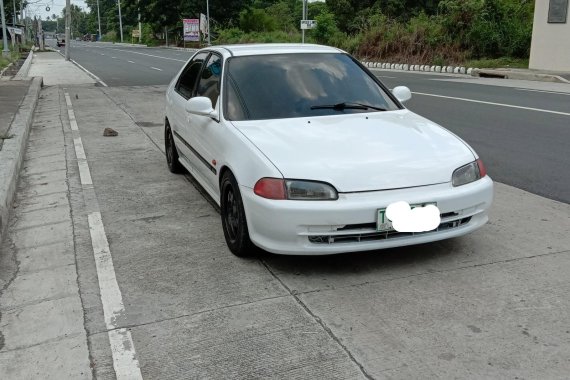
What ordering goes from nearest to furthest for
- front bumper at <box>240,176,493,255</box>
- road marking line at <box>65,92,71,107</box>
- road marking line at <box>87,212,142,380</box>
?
road marking line at <box>87,212,142,380</box> → front bumper at <box>240,176,493,255</box> → road marking line at <box>65,92,71,107</box>

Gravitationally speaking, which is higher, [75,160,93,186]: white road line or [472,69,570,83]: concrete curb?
[472,69,570,83]: concrete curb

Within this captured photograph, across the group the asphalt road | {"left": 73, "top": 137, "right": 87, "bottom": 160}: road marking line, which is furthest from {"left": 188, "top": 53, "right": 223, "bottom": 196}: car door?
the asphalt road

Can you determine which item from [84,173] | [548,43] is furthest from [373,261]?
[548,43]

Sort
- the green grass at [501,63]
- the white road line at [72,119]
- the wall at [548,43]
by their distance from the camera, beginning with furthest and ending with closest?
1. the green grass at [501,63]
2. the wall at [548,43]
3. the white road line at [72,119]

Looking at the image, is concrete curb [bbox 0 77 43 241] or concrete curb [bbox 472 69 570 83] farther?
concrete curb [bbox 472 69 570 83]

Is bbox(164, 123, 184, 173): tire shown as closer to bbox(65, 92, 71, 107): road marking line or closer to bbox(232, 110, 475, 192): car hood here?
bbox(232, 110, 475, 192): car hood

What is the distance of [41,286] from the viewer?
412 centimetres

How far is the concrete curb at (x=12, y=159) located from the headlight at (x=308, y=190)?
104 inches

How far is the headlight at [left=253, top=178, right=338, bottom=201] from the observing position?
388 cm

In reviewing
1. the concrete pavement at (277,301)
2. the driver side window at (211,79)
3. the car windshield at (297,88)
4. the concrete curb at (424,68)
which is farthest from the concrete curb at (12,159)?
the concrete curb at (424,68)

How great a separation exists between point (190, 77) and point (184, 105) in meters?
0.42

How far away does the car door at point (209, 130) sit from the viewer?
4.91 metres

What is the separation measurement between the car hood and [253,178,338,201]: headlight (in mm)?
40

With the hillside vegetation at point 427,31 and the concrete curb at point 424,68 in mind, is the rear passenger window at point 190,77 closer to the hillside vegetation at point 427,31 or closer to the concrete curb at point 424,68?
the concrete curb at point 424,68
